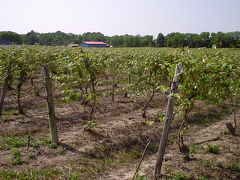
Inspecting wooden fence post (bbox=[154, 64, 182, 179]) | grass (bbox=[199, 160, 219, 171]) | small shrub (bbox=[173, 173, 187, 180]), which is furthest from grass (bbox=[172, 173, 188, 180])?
grass (bbox=[199, 160, 219, 171])

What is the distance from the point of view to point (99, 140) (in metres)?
7.09

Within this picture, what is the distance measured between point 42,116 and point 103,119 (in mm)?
2141

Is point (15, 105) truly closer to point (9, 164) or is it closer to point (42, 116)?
point (42, 116)

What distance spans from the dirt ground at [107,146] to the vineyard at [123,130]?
20 mm

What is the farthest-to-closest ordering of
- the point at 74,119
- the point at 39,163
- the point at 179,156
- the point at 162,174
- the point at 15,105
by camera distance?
the point at 15,105, the point at 74,119, the point at 179,156, the point at 39,163, the point at 162,174

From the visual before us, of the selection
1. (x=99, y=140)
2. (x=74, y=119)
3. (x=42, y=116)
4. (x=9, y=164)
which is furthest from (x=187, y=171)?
(x=42, y=116)

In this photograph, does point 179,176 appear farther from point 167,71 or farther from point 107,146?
point 167,71

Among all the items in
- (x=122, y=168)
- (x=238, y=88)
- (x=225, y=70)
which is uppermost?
(x=225, y=70)

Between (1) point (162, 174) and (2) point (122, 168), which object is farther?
(2) point (122, 168)

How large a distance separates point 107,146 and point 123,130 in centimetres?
117

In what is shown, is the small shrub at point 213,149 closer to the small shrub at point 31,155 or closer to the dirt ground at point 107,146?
the dirt ground at point 107,146

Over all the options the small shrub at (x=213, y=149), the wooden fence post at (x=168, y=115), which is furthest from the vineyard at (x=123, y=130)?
the wooden fence post at (x=168, y=115)

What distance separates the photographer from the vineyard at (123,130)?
5.13 metres

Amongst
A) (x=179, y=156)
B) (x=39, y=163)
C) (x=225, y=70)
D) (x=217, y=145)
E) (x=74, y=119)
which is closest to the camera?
(x=225, y=70)
